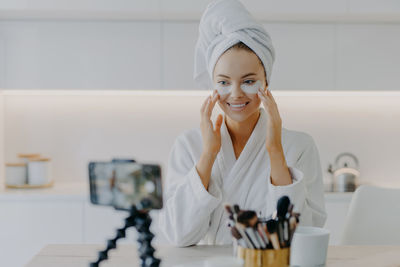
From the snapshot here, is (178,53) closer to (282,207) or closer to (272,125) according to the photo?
(272,125)

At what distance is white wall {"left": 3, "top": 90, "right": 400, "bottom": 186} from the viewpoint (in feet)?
11.3

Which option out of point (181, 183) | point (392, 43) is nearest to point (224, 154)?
point (181, 183)

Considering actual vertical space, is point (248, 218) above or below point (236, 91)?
below

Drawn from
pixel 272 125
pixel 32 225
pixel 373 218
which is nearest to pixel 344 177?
pixel 373 218

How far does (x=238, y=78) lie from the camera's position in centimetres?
153

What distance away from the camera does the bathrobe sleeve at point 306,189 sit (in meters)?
1.43

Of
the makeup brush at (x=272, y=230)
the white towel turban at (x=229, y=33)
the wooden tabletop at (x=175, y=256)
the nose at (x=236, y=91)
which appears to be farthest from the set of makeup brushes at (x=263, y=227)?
the white towel turban at (x=229, y=33)

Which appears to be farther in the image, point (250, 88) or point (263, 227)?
point (250, 88)

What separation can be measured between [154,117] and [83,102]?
51 centimetres

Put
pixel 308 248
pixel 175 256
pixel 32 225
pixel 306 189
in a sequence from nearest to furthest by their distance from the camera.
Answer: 1. pixel 308 248
2. pixel 175 256
3. pixel 306 189
4. pixel 32 225

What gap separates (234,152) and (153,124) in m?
1.83

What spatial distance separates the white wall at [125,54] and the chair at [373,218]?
145cm

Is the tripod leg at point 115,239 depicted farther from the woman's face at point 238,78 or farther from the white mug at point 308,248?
the woman's face at point 238,78

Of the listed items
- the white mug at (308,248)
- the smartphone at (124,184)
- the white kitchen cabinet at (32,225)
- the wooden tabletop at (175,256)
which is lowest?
the white kitchen cabinet at (32,225)
